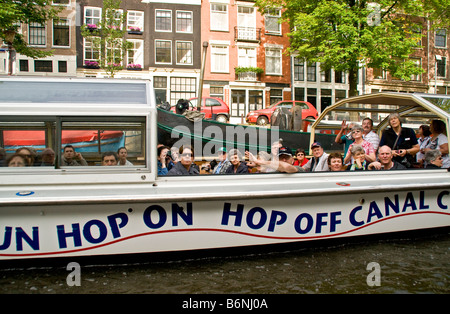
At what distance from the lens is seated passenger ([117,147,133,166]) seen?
3.88m

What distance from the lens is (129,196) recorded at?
3.64 meters

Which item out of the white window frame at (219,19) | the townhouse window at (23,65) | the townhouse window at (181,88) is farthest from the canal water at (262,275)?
the white window frame at (219,19)

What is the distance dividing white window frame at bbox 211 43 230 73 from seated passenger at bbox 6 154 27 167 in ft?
76.1

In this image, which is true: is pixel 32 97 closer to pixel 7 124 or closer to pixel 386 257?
pixel 7 124

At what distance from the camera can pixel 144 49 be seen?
2533 cm

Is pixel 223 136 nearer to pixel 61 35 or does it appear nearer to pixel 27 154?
pixel 27 154

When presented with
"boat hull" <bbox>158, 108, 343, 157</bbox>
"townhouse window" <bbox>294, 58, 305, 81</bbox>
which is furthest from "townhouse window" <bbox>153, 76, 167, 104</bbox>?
"boat hull" <bbox>158, 108, 343, 157</bbox>

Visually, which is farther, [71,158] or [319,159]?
[319,159]

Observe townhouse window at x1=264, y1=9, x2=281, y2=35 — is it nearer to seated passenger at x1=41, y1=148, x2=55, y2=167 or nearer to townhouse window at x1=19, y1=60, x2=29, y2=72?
townhouse window at x1=19, y1=60, x2=29, y2=72

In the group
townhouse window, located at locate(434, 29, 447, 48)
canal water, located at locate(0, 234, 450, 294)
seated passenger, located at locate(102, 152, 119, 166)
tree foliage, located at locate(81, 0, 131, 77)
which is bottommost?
canal water, located at locate(0, 234, 450, 294)

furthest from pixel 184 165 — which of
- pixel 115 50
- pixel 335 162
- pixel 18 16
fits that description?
pixel 115 50

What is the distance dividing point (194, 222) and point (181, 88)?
22.6 meters

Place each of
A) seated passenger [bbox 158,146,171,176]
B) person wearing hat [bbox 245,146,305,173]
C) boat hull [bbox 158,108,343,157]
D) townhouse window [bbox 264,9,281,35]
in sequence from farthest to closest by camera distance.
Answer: townhouse window [bbox 264,9,281,35] < boat hull [bbox 158,108,343,157] < seated passenger [bbox 158,146,171,176] < person wearing hat [bbox 245,146,305,173]
